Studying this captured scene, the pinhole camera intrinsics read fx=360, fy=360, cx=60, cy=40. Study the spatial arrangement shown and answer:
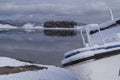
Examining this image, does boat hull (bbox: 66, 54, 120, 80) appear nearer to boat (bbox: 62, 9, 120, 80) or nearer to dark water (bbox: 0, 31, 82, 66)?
boat (bbox: 62, 9, 120, 80)

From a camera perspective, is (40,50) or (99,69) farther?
(40,50)

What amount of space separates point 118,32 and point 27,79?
5.57 metres

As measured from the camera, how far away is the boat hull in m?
11.0

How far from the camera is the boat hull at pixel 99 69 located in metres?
11.0

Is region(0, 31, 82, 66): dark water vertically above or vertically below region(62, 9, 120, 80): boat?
below

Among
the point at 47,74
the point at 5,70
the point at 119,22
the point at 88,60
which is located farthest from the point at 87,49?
the point at 5,70

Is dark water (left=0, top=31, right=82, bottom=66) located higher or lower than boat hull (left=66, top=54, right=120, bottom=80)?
lower

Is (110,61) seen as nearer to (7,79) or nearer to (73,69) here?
(73,69)

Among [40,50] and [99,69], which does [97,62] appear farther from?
[40,50]

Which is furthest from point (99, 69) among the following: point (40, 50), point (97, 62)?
point (40, 50)

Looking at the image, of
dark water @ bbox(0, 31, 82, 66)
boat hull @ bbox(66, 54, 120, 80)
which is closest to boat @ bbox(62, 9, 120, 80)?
boat hull @ bbox(66, 54, 120, 80)

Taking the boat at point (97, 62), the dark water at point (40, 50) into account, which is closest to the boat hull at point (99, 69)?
the boat at point (97, 62)

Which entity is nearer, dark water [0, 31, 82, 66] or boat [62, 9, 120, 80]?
boat [62, 9, 120, 80]

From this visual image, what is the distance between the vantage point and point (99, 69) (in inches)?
440
